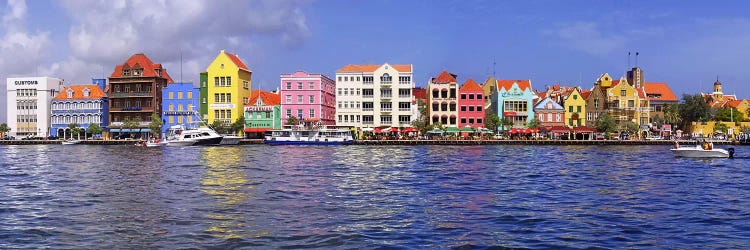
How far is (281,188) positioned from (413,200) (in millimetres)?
6939

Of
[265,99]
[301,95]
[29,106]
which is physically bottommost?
[29,106]

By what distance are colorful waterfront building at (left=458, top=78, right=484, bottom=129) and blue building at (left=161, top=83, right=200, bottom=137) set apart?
4629cm

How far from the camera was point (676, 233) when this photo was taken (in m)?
17.2

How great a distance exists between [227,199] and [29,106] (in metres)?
120

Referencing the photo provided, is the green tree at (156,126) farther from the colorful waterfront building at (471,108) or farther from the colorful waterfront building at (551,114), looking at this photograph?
the colorful waterfront building at (551,114)

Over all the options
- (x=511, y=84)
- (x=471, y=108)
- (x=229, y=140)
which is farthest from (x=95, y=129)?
(x=511, y=84)

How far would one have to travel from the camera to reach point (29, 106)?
12662 centimetres

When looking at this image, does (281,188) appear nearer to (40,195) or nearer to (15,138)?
(40,195)

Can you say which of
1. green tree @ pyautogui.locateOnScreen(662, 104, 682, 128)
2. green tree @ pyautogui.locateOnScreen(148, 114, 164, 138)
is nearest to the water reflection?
green tree @ pyautogui.locateOnScreen(148, 114, 164, 138)

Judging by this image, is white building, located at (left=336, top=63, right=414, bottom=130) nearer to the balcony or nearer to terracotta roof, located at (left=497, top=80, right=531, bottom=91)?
terracotta roof, located at (left=497, top=80, right=531, bottom=91)

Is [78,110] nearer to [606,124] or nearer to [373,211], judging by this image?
[606,124]

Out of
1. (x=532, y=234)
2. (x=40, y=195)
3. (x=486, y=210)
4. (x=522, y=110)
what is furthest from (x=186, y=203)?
(x=522, y=110)

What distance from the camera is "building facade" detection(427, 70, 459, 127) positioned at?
110438mm

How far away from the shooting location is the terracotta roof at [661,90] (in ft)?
404
